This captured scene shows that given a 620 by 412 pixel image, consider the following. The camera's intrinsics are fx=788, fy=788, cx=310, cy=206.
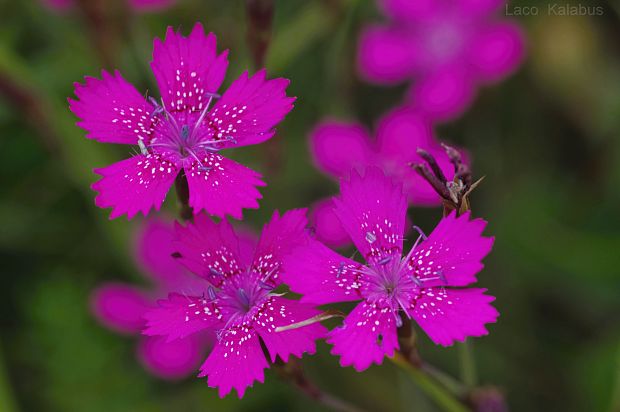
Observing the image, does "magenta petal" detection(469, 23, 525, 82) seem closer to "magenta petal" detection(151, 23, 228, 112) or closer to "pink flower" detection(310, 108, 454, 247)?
"pink flower" detection(310, 108, 454, 247)

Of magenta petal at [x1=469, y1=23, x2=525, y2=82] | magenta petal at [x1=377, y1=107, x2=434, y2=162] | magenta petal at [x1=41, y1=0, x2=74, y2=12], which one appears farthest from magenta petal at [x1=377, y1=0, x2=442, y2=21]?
magenta petal at [x1=41, y1=0, x2=74, y2=12]

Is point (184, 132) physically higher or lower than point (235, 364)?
higher

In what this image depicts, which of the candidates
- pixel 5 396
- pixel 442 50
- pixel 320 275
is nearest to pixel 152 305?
pixel 5 396

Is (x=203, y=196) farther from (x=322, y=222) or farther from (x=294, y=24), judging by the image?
(x=294, y=24)

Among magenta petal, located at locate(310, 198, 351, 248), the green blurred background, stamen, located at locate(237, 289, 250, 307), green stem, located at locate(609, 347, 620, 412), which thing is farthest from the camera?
the green blurred background

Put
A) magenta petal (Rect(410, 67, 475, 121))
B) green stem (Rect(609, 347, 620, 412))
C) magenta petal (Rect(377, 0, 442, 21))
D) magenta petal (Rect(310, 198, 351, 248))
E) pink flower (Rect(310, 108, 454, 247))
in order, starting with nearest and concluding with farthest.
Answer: magenta petal (Rect(310, 198, 351, 248))
green stem (Rect(609, 347, 620, 412))
pink flower (Rect(310, 108, 454, 247))
magenta petal (Rect(410, 67, 475, 121))
magenta petal (Rect(377, 0, 442, 21))

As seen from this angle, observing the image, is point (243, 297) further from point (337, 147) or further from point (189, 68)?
point (337, 147)
